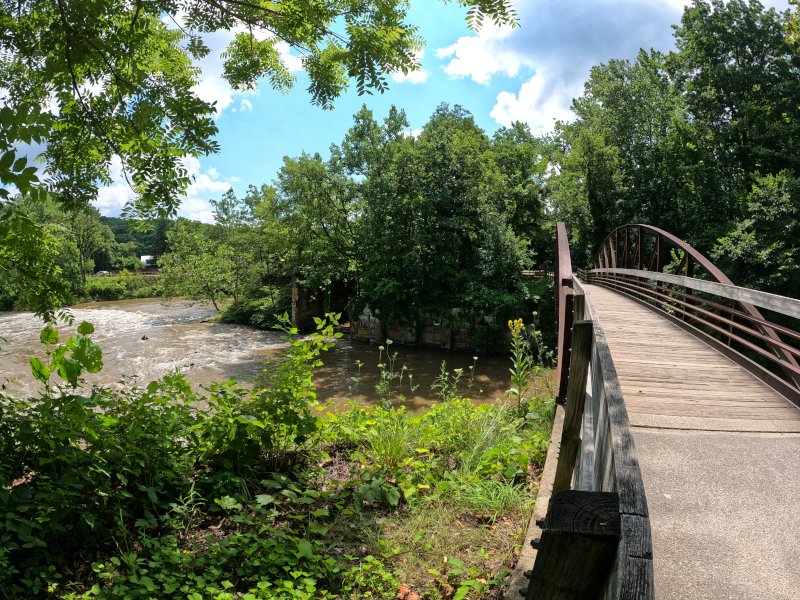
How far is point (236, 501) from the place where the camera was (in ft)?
13.3

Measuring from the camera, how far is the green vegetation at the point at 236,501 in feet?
10.3

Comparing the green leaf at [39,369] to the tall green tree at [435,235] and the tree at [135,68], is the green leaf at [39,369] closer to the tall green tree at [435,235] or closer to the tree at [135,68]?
the tree at [135,68]

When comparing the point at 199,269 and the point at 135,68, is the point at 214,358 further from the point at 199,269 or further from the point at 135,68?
the point at 135,68

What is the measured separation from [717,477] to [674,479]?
25 centimetres

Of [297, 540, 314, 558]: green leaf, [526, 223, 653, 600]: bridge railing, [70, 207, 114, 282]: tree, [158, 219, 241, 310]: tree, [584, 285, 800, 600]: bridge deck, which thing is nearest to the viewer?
[526, 223, 653, 600]: bridge railing

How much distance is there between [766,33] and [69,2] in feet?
104

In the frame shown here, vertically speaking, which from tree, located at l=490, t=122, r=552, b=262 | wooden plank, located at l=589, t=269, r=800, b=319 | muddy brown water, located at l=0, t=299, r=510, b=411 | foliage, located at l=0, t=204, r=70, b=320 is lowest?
muddy brown water, located at l=0, t=299, r=510, b=411

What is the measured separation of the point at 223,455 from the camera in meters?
4.45

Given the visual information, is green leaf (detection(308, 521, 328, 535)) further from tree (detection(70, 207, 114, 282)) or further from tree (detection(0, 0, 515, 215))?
tree (detection(70, 207, 114, 282))

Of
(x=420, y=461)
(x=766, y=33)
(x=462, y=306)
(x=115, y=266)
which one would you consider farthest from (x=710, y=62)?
(x=115, y=266)

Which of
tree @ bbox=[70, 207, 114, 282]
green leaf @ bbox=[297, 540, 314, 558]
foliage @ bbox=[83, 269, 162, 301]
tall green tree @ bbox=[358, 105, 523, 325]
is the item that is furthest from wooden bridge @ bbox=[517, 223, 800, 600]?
tree @ bbox=[70, 207, 114, 282]

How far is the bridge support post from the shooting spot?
844 millimetres

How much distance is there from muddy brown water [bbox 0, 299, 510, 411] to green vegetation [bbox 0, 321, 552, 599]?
7231 millimetres

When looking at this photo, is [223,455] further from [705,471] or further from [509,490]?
[705,471]
